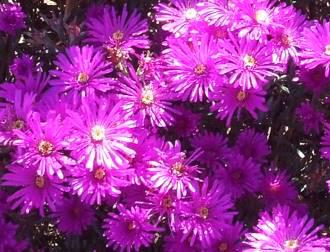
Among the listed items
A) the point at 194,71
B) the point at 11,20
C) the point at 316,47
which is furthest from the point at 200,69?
the point at 11,20

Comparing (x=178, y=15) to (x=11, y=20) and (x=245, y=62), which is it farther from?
(x=11, y=20)

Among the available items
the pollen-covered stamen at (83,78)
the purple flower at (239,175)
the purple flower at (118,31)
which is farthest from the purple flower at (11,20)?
the purple flower at (239,175)

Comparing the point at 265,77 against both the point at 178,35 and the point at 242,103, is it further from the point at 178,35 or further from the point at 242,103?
the point at 178,35

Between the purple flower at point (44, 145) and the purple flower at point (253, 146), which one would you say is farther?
the purple flower at point (253, 146)

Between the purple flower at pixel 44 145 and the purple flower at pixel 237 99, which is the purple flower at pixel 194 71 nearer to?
the purple flower at pixel 237 99

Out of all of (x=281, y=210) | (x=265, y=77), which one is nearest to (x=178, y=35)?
(x=265, y=77)
